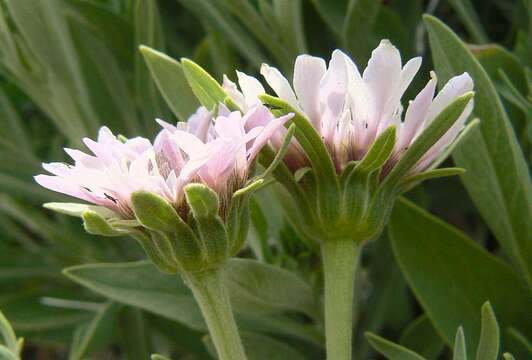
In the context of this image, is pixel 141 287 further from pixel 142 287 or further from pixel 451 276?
pixel 451 276

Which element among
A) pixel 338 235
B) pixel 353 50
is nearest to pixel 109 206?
pixel 338 235

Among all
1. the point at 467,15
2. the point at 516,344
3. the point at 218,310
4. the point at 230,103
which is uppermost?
the point at 467,15

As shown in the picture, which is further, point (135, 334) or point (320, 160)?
point (135, 334)

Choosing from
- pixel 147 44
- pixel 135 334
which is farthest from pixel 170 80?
pixel 135 334

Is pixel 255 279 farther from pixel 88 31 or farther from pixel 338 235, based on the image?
pixel 88 31

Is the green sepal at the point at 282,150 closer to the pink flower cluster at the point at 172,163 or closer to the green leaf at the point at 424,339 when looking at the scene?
the pink flower cluster at the point at 172,163

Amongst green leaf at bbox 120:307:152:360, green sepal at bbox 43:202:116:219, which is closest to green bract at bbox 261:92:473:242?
green sepal at bbox 43:202:116:219
